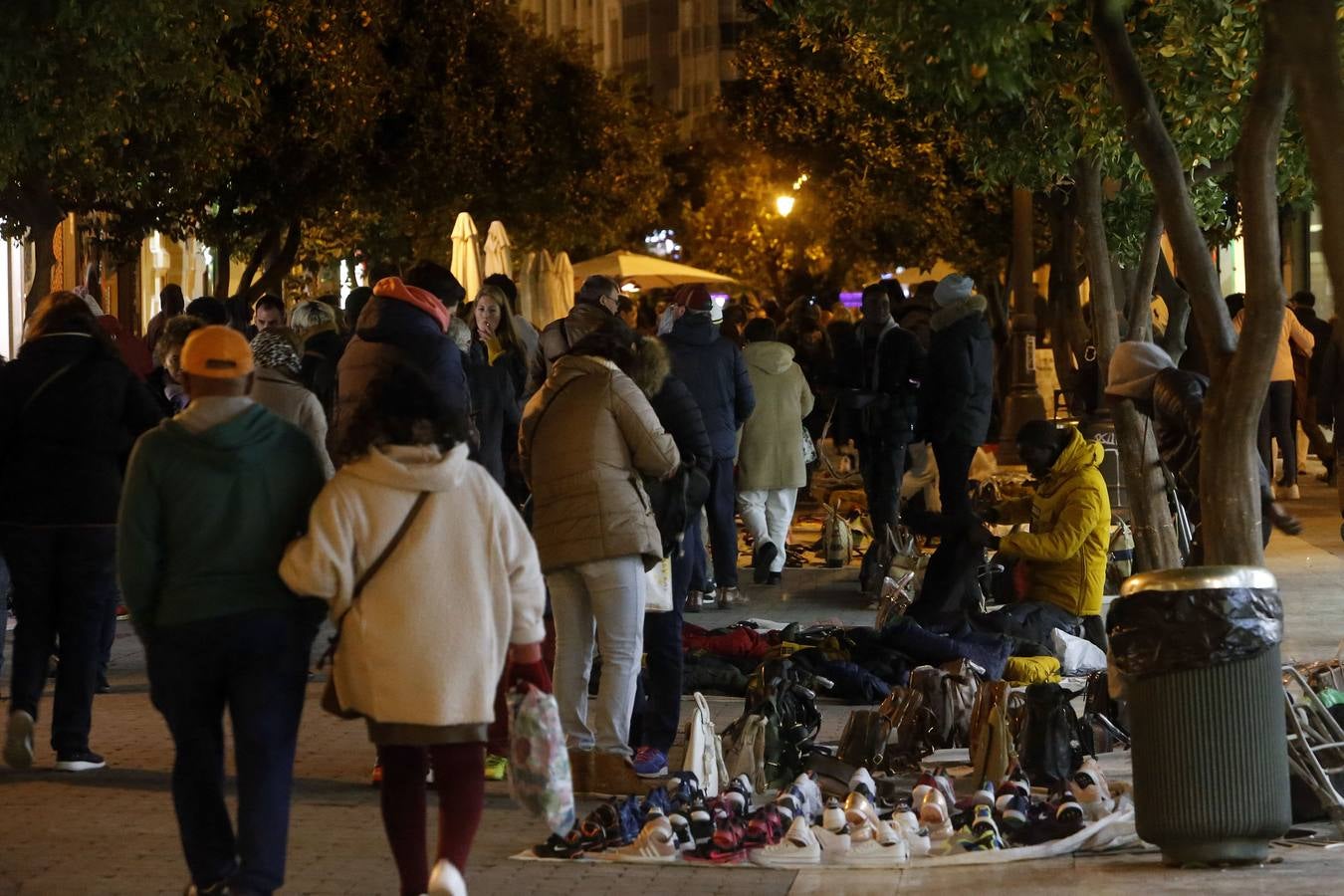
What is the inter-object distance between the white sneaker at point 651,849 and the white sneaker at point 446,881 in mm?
1523

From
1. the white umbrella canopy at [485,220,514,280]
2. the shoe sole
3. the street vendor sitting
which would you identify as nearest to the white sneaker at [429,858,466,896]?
the shoe sole

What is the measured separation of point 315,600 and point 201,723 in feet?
1.49

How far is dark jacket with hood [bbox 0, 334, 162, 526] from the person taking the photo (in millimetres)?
8695

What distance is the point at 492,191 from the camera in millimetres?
31656

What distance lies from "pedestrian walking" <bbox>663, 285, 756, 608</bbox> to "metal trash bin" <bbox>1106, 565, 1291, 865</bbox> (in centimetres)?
638

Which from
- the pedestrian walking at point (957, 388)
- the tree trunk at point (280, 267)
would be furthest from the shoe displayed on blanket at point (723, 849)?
the tree trunk at point (280, 267)

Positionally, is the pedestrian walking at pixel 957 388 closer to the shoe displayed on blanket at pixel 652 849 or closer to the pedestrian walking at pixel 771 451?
the pedestrian walking at pixel 771 451

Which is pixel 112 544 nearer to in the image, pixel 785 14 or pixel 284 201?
pixel 785 14

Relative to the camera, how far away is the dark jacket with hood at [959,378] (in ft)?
46.1

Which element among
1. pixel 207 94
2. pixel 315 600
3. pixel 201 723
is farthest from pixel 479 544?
pixel 207 94

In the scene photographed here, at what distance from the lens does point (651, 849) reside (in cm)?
721

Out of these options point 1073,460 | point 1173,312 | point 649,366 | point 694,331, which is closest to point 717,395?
point 694,331

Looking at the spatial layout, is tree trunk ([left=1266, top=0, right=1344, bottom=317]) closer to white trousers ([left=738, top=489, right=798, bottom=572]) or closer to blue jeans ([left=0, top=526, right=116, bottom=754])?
blue jeans ([left=0, top=526, right=116, bottom=754])

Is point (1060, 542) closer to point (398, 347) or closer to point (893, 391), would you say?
point (398, 347)
